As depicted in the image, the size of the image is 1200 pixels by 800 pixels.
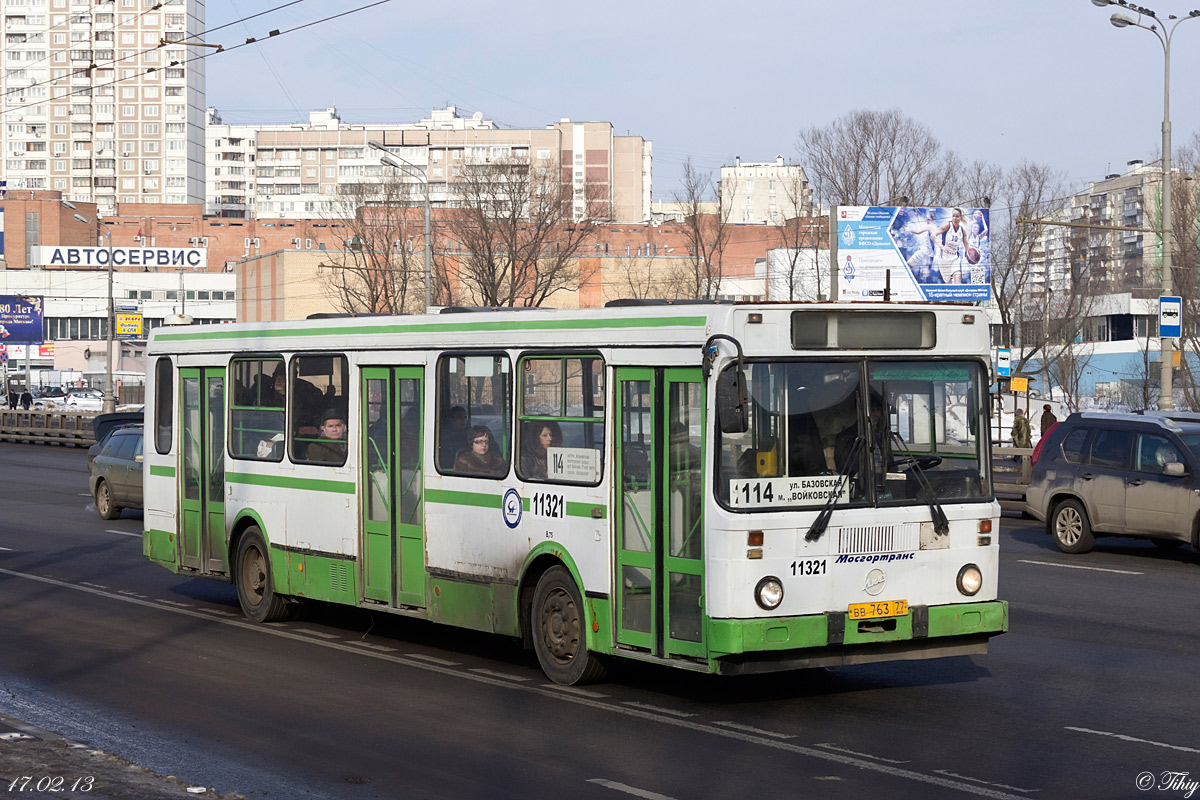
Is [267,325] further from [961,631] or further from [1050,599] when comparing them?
[1050,599]

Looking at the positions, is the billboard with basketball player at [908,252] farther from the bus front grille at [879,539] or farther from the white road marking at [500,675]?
the bus front grille at [879,539]

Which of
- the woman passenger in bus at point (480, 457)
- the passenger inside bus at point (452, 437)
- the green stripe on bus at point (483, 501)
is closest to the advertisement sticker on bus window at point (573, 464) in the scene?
the green stripe on bus at point (483, 501)

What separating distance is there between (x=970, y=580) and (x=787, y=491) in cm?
147

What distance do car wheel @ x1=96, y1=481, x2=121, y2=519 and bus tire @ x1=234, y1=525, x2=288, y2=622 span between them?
452 inches

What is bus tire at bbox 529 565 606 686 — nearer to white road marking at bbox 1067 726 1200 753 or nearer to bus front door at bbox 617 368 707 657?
bus front door at bbox 617 368 707 657

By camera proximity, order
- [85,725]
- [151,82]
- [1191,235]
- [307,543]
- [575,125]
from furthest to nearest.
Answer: [575,125] → [151,82] → [1191,235] → [307,543] → [85,725]

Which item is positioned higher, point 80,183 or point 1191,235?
point 80,183

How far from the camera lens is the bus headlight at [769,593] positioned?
8.64 meters

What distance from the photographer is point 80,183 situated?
173 metres

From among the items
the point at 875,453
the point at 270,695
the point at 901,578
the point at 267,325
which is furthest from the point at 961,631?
the point at 267,325

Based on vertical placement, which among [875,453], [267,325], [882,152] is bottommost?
[875,453]

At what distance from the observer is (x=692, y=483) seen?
888cm

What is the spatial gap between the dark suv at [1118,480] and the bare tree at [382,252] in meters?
57.3

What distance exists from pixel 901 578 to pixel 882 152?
58.5 metres
